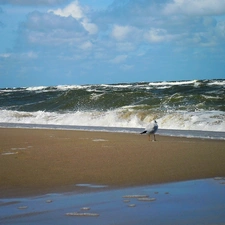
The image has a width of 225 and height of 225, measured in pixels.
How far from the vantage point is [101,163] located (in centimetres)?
749

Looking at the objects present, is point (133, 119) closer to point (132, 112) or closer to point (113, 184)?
point (132, 112)

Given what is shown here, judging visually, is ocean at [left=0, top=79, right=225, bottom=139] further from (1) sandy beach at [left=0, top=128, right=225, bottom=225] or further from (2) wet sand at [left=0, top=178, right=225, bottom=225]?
(2) wet sand at [left=0, top=178, right=225, bottom=225]

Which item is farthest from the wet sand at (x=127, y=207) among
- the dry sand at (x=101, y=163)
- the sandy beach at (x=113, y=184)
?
the dry sand at (x=101, y=163)

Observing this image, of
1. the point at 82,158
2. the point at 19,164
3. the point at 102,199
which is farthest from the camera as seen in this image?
the point at 82,158

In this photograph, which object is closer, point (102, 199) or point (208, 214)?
point (208, 214)

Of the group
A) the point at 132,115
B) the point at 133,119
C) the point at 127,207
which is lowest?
the point at 127,207

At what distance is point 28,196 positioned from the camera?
5352 mm

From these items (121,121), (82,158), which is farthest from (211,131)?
(82,158)

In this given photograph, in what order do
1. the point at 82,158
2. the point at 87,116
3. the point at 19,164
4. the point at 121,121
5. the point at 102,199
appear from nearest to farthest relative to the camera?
1. the point at 102,199
2. the point at 19,164
3. the point at 82,158
4. the point at 121,121
5. the point at 87,116

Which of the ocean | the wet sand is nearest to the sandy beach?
the wet sand

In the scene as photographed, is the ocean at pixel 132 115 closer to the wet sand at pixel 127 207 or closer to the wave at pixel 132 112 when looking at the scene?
the wave at pixel 132 112

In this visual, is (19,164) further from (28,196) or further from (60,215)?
(60,215)

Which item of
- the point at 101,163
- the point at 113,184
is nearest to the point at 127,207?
the point at 113,184

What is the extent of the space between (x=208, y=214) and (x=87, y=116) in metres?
14.9
